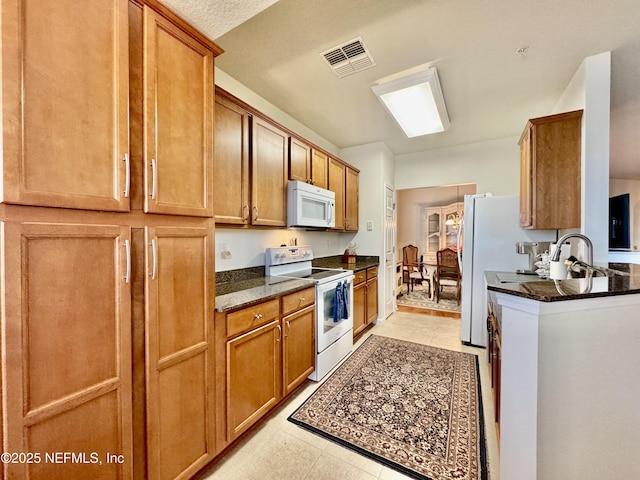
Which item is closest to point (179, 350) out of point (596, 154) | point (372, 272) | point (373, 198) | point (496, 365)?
point (496, 365)

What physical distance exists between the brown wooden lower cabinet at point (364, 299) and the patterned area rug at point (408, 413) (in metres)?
0.49

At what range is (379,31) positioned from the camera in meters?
1.75

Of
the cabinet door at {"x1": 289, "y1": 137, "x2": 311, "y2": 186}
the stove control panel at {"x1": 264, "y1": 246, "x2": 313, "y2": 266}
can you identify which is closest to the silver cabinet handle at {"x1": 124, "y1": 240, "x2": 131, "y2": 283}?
the stove control panel at {"x1": 264, "y1": 246, "x2": 313, "y2": 266}

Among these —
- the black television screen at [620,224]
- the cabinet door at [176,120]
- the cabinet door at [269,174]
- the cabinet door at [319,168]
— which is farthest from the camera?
the black television screen at [620,224]

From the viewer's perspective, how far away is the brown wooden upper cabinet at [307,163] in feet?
8.40

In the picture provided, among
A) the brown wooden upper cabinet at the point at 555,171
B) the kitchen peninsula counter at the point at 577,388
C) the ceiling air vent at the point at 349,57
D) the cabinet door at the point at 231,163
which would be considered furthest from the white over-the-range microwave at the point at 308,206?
the brown wooden upper cabinet at the point at 555,171

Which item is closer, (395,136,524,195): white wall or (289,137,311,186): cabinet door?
(289,137,311,186): cabinet door

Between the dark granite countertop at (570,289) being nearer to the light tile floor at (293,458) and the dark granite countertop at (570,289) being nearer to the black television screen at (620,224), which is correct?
the light tile floor at (293,458)

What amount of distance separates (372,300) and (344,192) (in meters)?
1.56

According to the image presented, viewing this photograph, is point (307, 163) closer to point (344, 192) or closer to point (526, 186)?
point (344, 192)

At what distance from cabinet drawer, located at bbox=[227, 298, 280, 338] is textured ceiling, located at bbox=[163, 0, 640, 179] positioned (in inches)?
60.8

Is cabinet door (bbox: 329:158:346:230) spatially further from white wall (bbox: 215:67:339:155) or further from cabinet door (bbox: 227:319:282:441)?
cabinet door (bbox: 227:319:282:441)

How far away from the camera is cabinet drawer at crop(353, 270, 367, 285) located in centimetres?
311

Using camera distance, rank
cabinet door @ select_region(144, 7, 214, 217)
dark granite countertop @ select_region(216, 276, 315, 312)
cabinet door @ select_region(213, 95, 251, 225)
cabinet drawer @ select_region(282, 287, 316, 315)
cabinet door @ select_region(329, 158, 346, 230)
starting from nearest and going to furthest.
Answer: cabinet door @ select_region(144, 7, 214, 217)
dark granite countertop @ select_region(216, 276, 315, 312)
cabinet door @ select_region(213, 95, 251, 225)
cabinet drawer @ select_region(282, 287, 316, 315)
cabinet door @ select_region(329, 158, 346, 230)
